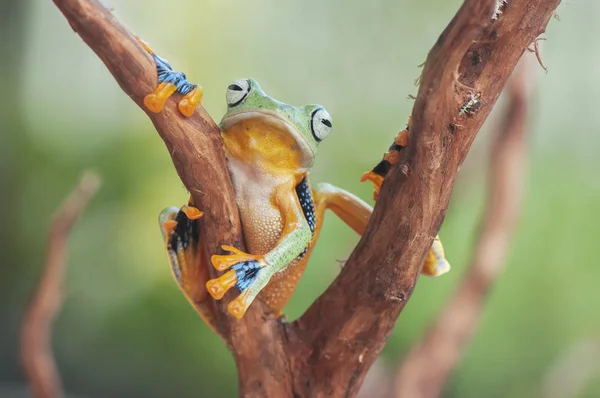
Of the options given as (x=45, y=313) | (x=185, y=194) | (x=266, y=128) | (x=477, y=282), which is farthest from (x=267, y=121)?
(x=185, y=194)

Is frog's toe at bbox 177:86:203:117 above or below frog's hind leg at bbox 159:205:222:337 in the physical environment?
above

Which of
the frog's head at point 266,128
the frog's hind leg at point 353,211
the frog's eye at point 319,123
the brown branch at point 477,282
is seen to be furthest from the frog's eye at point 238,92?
the brown branch at point 477,282

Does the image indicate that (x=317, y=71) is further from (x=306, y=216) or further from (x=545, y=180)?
(x=306, y=216)

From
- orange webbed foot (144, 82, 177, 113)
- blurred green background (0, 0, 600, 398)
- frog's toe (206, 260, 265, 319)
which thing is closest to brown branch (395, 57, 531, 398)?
blurred green background (0, 0, 600, 398)

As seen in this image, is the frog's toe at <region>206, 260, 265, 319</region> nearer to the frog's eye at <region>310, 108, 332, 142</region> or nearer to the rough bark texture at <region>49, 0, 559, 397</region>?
the rough bark texture at <region>49, 0, 559, 397</region>

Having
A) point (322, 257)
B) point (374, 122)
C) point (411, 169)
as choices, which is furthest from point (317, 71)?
point (411, 169)

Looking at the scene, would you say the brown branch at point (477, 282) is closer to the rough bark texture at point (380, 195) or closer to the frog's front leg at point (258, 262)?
the rough bark texture at point (380, 195)
